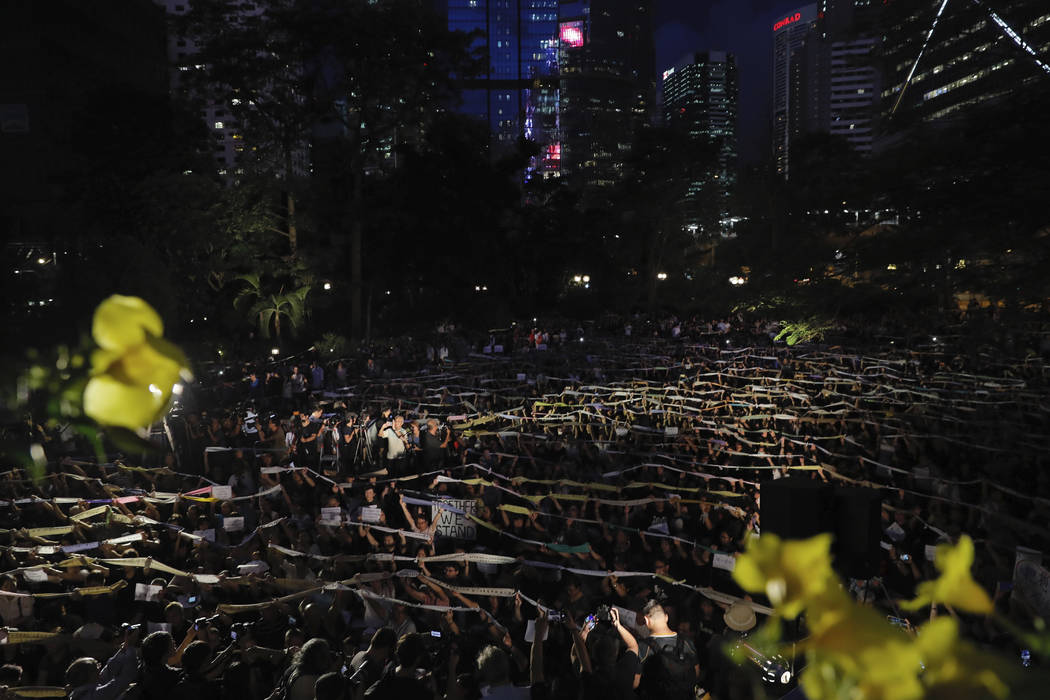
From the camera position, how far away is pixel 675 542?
26.8 ft

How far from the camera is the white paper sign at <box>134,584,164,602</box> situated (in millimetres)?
6793

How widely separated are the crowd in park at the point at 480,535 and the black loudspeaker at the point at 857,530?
0.84ft

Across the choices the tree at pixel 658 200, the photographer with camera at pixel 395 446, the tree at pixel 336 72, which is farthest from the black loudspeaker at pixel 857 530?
the tree at pixel 658 200

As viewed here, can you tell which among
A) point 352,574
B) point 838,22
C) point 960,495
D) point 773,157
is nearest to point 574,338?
point 773,157

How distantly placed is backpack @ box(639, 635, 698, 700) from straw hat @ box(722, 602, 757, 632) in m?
0.67

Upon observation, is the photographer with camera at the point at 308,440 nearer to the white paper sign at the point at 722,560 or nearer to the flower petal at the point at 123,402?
the flower petal at the point at 123,402

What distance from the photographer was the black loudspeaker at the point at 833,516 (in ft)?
11.3

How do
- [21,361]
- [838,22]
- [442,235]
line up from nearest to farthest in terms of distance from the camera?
[838,22] < [21,361] < [442,235]

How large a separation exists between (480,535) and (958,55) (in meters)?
6.62

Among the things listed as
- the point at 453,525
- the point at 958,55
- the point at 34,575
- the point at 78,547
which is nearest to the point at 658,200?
the point at 453,525

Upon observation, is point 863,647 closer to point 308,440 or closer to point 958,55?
point 958,55

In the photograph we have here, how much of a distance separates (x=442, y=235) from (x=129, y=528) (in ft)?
94.4

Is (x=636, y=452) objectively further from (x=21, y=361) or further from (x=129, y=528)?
(x=21, y=361)

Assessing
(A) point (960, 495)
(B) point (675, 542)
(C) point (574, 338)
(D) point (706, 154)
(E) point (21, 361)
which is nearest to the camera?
(B) point (675, 542)
